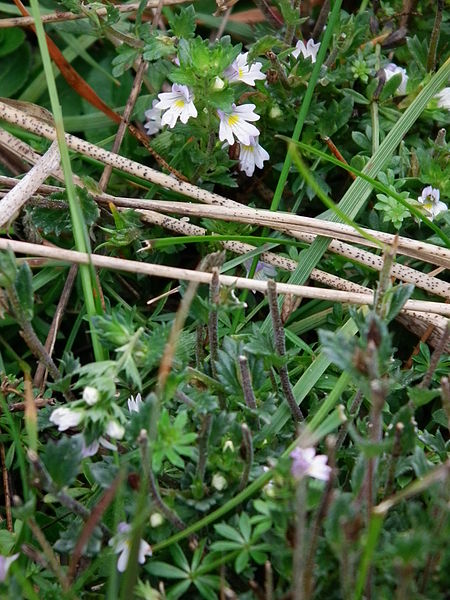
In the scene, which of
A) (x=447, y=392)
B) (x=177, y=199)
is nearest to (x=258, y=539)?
(x=447, y=392)

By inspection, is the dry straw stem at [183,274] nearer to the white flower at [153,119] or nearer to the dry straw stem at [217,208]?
the dry straw stem at [217,208]

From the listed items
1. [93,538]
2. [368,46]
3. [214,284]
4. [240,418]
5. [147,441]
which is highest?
[368,46]

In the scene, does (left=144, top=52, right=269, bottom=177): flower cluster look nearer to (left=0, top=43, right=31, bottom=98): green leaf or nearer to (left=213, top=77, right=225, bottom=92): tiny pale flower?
(left=213, top=77, right=225, bottom=92): tiny pale flower

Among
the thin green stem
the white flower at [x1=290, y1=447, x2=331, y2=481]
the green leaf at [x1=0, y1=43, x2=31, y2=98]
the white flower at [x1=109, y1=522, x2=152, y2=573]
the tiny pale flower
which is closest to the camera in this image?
the white flower at [x1=290, y1=447, x2=331, y2=481]

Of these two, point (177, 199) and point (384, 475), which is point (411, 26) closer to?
point (177, 199)

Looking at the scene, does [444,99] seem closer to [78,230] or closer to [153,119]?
[153,119]

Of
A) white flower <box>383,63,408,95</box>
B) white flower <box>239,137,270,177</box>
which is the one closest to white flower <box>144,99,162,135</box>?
white flower <box>239,137,270,177</box>

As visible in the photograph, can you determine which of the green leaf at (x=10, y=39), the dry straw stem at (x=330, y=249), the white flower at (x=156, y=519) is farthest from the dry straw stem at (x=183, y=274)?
the green leaf at (x=10, y=39)
